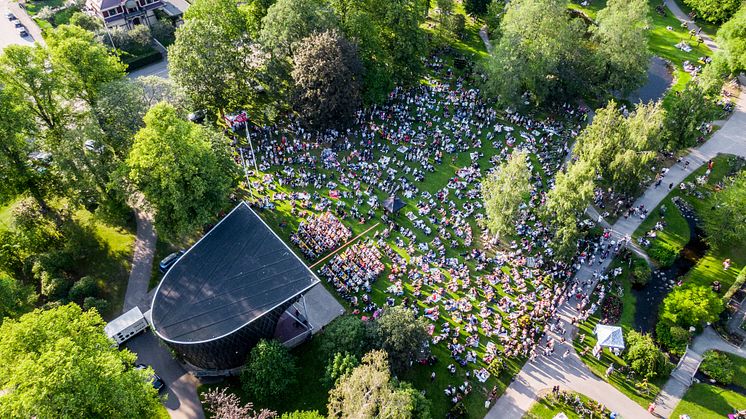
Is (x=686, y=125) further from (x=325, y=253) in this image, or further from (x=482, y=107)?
(x=325, y=253)

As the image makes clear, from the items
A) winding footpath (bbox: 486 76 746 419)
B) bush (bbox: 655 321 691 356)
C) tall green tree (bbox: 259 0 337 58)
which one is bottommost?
winding footpath (bbox: 486 76 746 419)

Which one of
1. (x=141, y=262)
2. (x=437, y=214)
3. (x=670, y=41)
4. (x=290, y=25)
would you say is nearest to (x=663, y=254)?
(x=437, y=214)

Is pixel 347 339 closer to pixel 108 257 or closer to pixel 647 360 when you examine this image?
pixel 647 360

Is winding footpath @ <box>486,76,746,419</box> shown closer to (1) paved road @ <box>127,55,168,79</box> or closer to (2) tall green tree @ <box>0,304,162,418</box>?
(2) tall green tree @ <box>0,304,162,418</box>

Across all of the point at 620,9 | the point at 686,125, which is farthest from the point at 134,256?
the point at 620,9

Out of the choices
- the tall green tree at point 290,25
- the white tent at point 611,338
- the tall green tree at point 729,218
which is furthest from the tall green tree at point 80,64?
the tall green tree at point 729,218

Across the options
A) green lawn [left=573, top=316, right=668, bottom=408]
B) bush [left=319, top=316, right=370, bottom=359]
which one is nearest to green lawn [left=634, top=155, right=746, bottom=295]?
green lawn [left=573, top=316, right=668, bottom=408]

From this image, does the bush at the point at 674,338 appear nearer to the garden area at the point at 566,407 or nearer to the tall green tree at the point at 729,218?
the garden area at the point at 566,407
